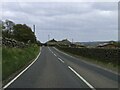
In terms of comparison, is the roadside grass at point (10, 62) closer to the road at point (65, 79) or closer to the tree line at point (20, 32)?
the road at point (65, 79)

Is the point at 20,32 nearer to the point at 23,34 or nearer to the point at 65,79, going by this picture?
the point at 23,34

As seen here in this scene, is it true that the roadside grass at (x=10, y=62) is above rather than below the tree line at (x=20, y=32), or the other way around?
below

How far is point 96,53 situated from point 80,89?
24.5 meters

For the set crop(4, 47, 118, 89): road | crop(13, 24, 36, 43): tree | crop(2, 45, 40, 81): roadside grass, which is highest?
crop(13, 24, 36, 43): tree

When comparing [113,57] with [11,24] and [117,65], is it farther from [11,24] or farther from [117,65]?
[11,24]

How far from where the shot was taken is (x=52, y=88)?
38.6 feet

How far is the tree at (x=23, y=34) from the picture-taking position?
12366 centimetres

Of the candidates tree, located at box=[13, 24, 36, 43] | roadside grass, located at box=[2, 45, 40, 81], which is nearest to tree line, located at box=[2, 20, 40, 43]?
tree, located at box=[13, 24, 36, 43]

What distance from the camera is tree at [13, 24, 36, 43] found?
406 feet

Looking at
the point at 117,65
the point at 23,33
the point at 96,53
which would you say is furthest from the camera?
the point at 23,33

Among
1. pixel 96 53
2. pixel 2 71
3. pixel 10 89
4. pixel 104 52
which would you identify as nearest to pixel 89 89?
pixel 10 89

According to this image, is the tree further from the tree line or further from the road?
the road

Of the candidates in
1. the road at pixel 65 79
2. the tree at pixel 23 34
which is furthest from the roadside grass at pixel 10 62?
the tree at pixel 23 34

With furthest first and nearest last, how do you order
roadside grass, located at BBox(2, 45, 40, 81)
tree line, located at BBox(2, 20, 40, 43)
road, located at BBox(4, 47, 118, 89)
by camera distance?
1. tree line, located at BBox(2, 20, 40, 43)
2. roadside grass, located at BBox(2, 45, 40, 81)
3. road, located at BBox(4, 47, 118, 89)
